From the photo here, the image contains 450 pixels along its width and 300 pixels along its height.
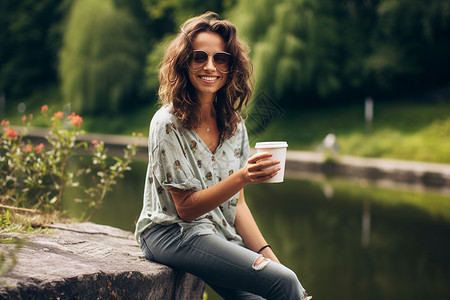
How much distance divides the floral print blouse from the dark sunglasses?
22 centimetres

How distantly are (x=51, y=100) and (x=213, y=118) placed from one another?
26590mm

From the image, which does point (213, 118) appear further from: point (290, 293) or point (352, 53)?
point (352, 53)

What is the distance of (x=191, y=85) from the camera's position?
90.0 inches

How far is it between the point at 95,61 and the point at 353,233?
1605 centimetres

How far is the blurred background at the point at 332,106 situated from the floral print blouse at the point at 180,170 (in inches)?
104

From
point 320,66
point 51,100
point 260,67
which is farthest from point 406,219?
point 51,100

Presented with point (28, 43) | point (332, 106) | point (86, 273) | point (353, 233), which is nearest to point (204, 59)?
point (86, 273)

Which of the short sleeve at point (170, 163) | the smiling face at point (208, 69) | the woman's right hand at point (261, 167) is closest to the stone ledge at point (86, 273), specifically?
the short sleeve at point (170, 163)

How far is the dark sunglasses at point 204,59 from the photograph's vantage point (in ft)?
7.32

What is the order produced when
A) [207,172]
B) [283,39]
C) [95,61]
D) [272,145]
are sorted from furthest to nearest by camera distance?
[95,61] < [283,39] < [207,172] < [272,145]

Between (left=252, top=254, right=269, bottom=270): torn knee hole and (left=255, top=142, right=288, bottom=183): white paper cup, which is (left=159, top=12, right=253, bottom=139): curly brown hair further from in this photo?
(left=252, top=254, right=269, bottom=270): torn knee hole

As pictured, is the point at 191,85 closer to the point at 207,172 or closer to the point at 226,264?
the point at 207,172

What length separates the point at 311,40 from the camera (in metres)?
17.6

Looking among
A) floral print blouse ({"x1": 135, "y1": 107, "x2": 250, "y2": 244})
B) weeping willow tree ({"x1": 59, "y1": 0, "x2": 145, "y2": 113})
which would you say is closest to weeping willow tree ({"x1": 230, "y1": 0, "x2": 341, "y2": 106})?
weeping willow tree ({"x1": 59, "y1": 0, "x2": 145, "y2": 113})
